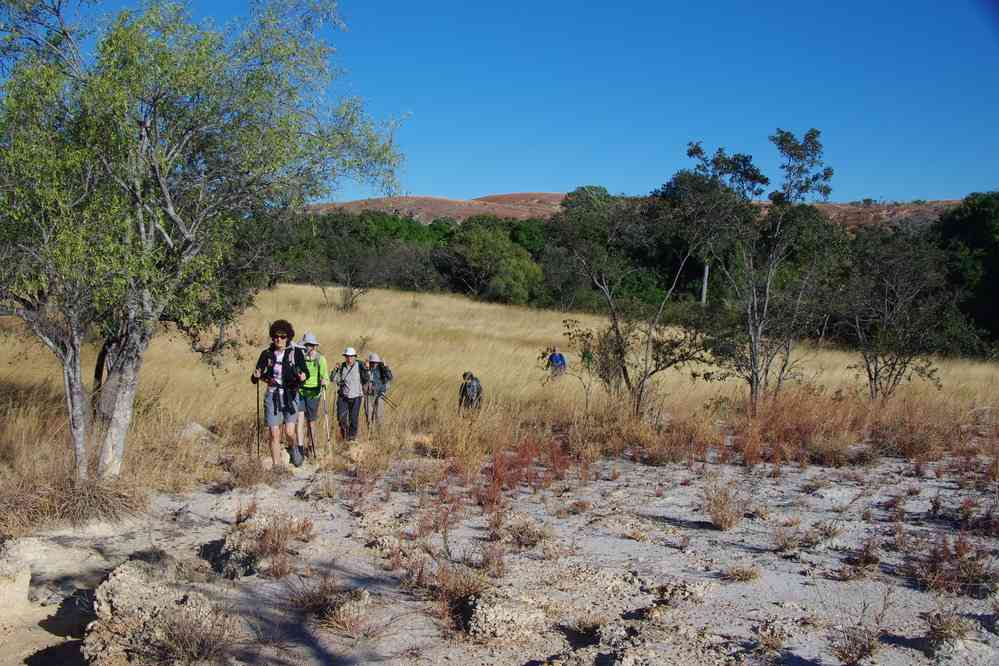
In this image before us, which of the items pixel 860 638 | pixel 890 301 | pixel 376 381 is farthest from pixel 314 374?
pixel 890 301

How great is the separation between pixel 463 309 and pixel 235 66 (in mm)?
29184

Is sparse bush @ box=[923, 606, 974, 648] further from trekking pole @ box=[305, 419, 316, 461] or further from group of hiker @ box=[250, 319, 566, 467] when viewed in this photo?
trekking pole @ box=[305, 419, 316, 461]

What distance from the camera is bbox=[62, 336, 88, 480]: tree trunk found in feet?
20.9

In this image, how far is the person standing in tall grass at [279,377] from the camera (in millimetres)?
7980

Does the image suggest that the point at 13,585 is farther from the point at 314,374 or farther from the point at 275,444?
the point at 314,374

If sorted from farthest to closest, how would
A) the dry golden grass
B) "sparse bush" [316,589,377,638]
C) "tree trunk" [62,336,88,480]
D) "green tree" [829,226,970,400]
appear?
"green tree" [829,226,970,400] → the dry golden grass → "tree trunk" [62,336,88,480] → "sparse bush" [316,589,377,638]

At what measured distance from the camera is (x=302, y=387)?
848cm

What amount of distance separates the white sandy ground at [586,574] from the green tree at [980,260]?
25163 mm

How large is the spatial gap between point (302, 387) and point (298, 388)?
468 millimetres

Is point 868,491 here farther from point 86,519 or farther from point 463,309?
point 463,309

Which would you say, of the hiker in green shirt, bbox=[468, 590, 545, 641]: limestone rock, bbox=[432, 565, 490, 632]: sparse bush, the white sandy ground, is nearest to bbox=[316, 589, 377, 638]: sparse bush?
the white sandy ground

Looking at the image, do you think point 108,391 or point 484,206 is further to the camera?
point 484,206

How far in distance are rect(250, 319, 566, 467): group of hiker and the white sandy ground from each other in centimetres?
80

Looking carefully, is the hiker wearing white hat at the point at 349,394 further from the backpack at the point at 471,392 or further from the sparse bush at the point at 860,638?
the sparse bush at the point at 860,638
